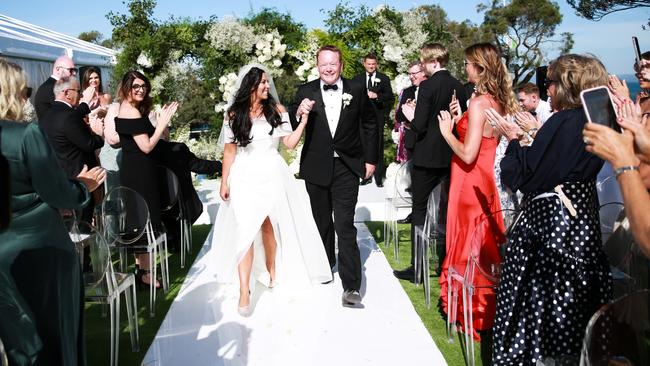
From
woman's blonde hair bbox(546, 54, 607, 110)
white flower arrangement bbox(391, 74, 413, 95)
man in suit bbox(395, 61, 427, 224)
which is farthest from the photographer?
white flower arrangement bbox(391, 74, 413, 95)

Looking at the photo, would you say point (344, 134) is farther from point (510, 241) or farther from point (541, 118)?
point (541, 118)

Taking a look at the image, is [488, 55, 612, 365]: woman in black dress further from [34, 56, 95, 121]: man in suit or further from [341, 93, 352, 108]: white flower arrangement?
[34, 56, 95, 121]: man in suit

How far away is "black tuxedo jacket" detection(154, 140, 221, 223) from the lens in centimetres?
645

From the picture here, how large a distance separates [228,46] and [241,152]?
5.22 meters

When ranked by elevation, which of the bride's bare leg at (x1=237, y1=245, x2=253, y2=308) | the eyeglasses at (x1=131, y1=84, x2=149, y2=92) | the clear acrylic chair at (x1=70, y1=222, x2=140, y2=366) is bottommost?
the bride's bare leg at (x1=237, y1=245, x2=253, y2=308)

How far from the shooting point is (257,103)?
4.98 metres

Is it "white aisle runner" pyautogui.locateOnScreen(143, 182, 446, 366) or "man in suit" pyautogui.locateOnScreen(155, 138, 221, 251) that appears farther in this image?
"man in suit" pyautogui.locateOnScreen(155, 138, 221, 251)

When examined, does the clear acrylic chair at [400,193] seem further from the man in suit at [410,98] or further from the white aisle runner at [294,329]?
the white aisle runner at [294,329]

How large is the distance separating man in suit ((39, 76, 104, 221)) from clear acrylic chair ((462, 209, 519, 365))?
3324 millimetres

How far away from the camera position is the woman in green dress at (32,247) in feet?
8.40

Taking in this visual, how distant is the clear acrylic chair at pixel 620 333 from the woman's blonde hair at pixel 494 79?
91.6 inches

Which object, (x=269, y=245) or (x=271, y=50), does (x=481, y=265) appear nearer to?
(x=269, y=245)

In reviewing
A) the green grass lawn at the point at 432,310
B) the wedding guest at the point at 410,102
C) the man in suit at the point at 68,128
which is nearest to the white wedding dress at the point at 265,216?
the green grass lawn at the point at 432,310

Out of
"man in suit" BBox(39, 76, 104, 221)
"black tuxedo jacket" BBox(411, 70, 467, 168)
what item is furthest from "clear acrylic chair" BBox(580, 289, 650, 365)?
"man in suit" BBox(39, 76, 104, 221)
